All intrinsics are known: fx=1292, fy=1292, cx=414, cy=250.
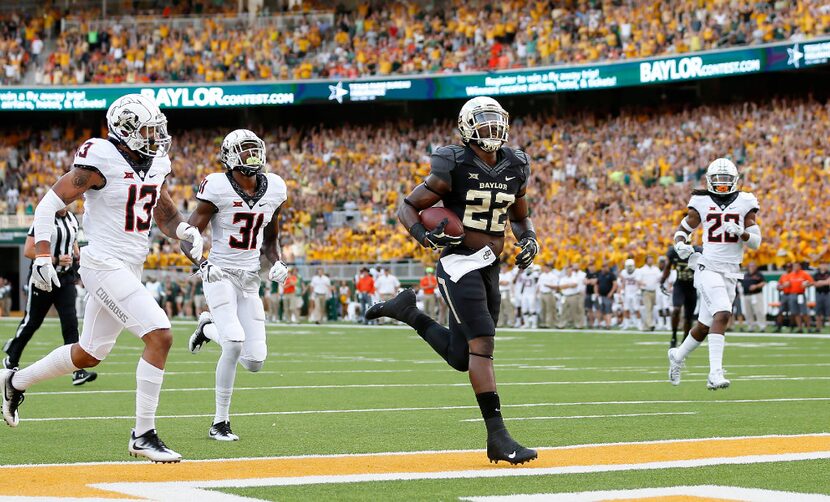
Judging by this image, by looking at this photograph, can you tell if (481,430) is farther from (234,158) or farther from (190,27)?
(190,27)

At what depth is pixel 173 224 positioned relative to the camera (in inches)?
310

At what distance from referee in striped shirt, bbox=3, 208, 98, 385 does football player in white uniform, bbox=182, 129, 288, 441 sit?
374cm

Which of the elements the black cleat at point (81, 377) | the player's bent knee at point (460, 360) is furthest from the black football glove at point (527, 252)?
the black cleat at point (81, 377)

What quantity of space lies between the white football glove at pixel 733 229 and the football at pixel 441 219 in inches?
217

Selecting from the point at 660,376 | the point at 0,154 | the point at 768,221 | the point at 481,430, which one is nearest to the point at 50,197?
the point at 481,430

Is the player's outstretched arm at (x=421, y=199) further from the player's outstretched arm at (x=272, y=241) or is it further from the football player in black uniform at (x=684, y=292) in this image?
the football player in black uniform at (x=684, y=292)

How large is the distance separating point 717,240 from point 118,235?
21.8 feet

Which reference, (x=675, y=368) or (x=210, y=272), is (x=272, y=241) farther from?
(x=675, y=368)

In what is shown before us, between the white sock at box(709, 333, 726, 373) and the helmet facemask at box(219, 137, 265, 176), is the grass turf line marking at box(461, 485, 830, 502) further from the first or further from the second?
the white sock at box(709, 333, 726, 373)

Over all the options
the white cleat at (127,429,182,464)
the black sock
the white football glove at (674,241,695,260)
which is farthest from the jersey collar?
the white football glove at (674,241,695,260)

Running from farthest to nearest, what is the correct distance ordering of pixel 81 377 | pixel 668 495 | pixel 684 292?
1. pixel 684 292
2. pixel 81 377
3. pixel 668 495

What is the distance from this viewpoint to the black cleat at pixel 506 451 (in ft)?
21.2

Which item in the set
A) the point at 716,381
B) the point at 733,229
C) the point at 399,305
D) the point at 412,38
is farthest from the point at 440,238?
the point at 412,38

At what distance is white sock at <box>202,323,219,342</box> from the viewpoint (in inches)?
350
